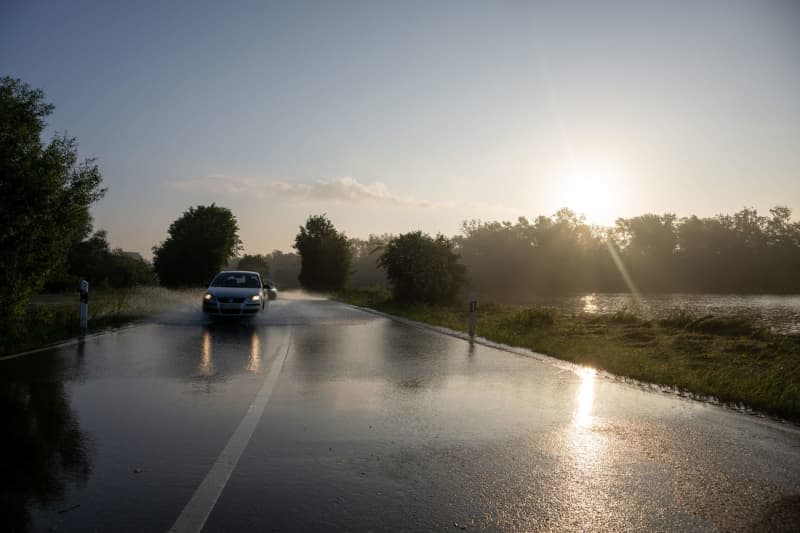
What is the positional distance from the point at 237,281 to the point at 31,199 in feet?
29.3

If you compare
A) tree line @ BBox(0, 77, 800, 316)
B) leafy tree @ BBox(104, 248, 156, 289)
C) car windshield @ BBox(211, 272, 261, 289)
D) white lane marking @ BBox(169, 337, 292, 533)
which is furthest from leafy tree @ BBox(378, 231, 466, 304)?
leafy tree @ BBox(104, 248, 156, 289)

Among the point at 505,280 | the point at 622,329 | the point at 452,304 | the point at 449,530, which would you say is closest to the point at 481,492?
the point at 449,530

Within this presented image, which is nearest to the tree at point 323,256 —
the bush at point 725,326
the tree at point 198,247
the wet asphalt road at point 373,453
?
the tree at point 198,247

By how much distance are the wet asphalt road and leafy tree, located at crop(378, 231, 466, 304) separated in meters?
23.0

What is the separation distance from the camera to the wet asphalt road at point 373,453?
3.52 m

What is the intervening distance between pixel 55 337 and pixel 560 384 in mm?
10930

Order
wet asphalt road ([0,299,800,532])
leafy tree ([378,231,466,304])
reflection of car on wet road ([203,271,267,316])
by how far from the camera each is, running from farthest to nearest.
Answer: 1. leafy tree ([378,231,466,304])
2. reflection of car on wet road ([203,271,267,316])
3. wet asphalt road ([0,299,800,532])

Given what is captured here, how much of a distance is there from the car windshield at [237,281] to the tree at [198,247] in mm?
37725

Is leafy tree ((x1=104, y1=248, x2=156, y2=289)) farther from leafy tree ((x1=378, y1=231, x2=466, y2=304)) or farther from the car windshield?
the car windshield

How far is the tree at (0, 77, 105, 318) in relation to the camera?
38.0ft

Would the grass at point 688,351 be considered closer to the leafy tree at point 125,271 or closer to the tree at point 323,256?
the tree at point 323,256

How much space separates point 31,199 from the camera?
460 inches

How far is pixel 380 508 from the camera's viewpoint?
3617 millimetres

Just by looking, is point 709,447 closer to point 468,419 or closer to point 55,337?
point 468,419
